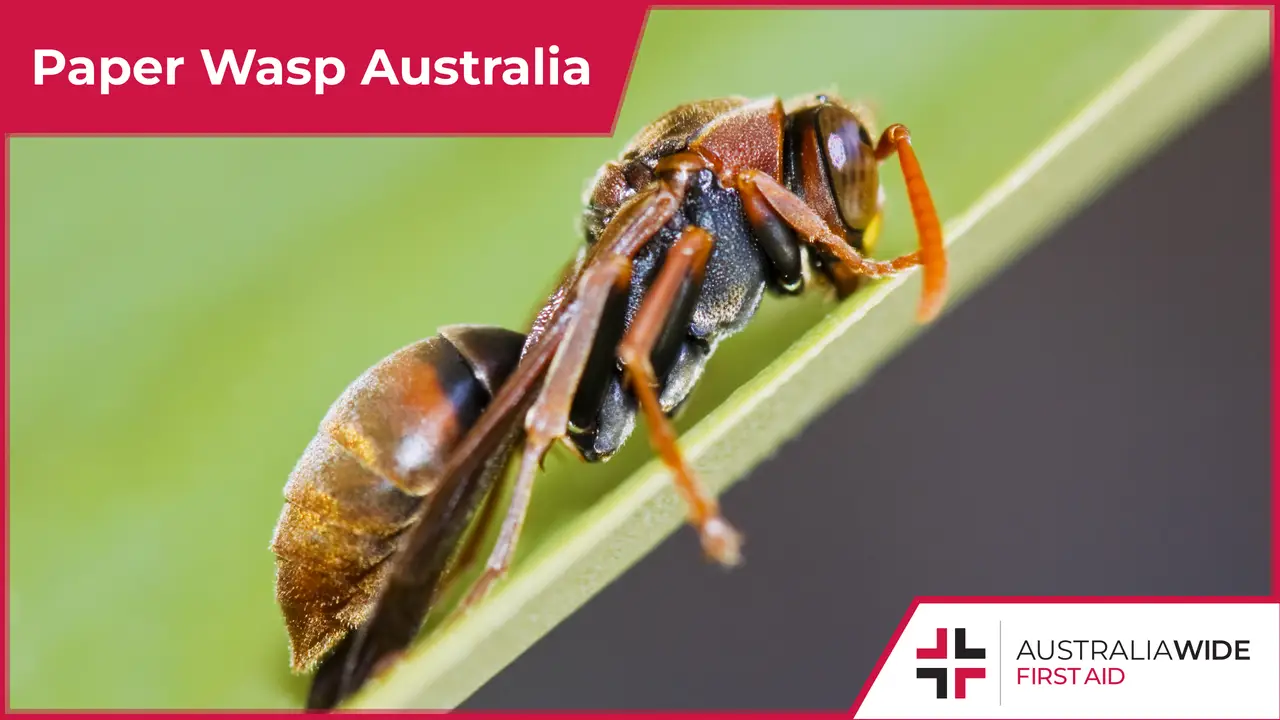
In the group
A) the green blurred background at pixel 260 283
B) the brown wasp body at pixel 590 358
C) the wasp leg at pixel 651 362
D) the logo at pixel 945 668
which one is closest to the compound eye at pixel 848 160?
the brown wasp body at pixel 590 358

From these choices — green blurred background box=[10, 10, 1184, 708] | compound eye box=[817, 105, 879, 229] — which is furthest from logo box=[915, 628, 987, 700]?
compound eye box=[817, 105, 879, 229]

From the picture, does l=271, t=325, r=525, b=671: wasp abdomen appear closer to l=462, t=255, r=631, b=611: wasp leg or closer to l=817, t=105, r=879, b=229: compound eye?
l=462, t=255, r=631, b=611: wasp leg

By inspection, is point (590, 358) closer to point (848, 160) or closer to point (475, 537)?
point (475, 537)

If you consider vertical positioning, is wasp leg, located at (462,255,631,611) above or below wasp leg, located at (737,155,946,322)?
below

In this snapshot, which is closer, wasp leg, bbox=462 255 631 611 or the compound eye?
wasp leg, bbox=462 255 631 611

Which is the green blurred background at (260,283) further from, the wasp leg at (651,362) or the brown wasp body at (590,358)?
the wasp leg at (651,362)

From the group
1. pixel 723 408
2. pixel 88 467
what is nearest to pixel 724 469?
pixel 723 408

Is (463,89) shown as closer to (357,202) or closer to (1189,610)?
(357,202)

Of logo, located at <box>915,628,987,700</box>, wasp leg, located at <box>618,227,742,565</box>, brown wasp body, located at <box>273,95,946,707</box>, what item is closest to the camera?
wasp leg, located at <box>618,227,742,565</box>

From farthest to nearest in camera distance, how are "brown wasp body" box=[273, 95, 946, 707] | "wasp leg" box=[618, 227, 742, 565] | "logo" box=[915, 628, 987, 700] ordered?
1. "logo" box=[915, 628, 987, 700]
2. "brown wasp body" box=[273, 95, 946, 707]
3. "wasp leg" box=[618, 227, 742, 565]
